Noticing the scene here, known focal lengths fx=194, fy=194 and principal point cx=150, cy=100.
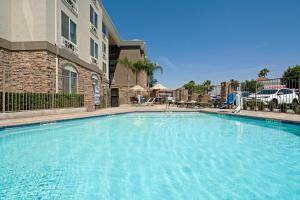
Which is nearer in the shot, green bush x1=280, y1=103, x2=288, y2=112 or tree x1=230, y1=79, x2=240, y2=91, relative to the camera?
green bush x1=280, y1=103, x2=288, y2=112

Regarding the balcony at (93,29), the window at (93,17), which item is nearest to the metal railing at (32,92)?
the balcony at (93,29)

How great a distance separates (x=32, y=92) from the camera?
11227 mm

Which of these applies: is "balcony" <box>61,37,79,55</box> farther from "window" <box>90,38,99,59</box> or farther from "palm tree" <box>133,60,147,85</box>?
"palm tree" <box>133,60,147,85</box>

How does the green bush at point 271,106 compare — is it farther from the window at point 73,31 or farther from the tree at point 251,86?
the window at point 73,31

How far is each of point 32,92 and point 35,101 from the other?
157cm

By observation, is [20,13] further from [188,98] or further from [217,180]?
[188,98]

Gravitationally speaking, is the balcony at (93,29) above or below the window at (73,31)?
above

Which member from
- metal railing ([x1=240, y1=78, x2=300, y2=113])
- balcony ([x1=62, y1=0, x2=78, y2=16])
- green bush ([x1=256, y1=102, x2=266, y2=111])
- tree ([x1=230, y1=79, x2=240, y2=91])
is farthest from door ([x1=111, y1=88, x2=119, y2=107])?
green bush ([x1=256, y1=102, x2=266, y2=111])

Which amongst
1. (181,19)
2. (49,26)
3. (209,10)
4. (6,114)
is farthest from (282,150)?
(181,19)

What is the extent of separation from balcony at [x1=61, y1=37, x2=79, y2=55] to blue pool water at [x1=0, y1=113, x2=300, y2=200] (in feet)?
27.3

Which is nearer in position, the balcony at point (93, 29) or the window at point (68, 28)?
the window at point (68, 28)

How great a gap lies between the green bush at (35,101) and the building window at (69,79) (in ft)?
3.12

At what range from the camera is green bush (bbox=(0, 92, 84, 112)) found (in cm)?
880

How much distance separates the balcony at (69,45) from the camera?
13444mm
